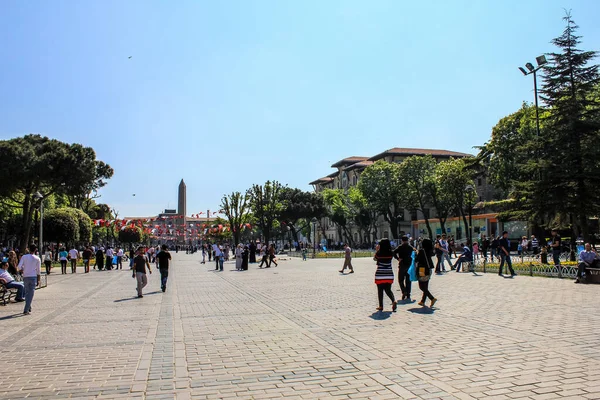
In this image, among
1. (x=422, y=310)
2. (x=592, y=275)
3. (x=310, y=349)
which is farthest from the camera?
(x=592, y=275)

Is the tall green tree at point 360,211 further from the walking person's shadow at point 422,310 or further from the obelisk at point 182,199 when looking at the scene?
the obelisk at point 182,199

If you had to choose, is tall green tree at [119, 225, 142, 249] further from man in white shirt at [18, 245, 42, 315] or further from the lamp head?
man in white shirt at [18, 245, 42, 315]

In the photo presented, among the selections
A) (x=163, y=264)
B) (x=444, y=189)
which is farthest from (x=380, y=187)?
(x=163, y=264)

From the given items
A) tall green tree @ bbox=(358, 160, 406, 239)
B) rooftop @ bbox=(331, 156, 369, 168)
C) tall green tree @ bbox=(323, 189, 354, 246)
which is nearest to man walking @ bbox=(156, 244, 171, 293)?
tall green tree @ bbox=(358, 160, 406, 239)

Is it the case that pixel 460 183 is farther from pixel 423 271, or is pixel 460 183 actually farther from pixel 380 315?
pixel 380 315

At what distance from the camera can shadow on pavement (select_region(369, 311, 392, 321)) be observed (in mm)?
9523

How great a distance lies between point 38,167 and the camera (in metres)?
30.4

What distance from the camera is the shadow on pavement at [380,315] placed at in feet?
31.2

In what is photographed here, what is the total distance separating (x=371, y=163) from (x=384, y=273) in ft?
273

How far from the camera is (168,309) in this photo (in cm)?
1184

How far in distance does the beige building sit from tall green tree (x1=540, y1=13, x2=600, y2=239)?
48.9 m

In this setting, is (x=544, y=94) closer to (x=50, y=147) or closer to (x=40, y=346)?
(x=40, y=346)

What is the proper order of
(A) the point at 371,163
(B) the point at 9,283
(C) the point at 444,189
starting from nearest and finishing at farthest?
(B) the point at 9,283 → (C) the point at 444,189 → (A) the point at 371,163

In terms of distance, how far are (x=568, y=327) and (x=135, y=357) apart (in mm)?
6698
